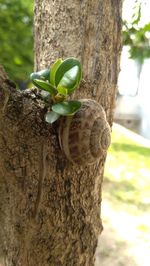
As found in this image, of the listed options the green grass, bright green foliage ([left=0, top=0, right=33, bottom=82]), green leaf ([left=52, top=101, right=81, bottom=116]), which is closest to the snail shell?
green leaf ([left=52, top=101, right=81, bottom=116])

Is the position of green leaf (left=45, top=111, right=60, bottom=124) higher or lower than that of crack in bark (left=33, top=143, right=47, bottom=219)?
higher

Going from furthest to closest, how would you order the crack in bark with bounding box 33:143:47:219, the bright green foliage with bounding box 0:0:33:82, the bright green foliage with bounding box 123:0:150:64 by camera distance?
1. the bright green foliage with bounding box 0:0:33:82
2. the bright green foliage with bounding box 123:0:150:64
3. the crack in bark with bounding box 33:143:47:219

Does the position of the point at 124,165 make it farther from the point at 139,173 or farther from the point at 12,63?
the point at 12,63

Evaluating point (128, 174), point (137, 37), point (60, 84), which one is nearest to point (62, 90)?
point (60, 84)

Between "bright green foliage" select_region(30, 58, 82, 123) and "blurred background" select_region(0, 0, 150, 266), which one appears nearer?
"bright green foliage" select_region(30, 58, 82, 123)

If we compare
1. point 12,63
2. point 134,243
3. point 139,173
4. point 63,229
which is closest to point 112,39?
point 63,229

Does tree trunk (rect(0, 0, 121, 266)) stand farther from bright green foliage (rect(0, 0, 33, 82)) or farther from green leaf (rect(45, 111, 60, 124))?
Result: bright green foliage (rect(0, 0, 33, 82))

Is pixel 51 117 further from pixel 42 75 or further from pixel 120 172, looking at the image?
pixel 120 172
